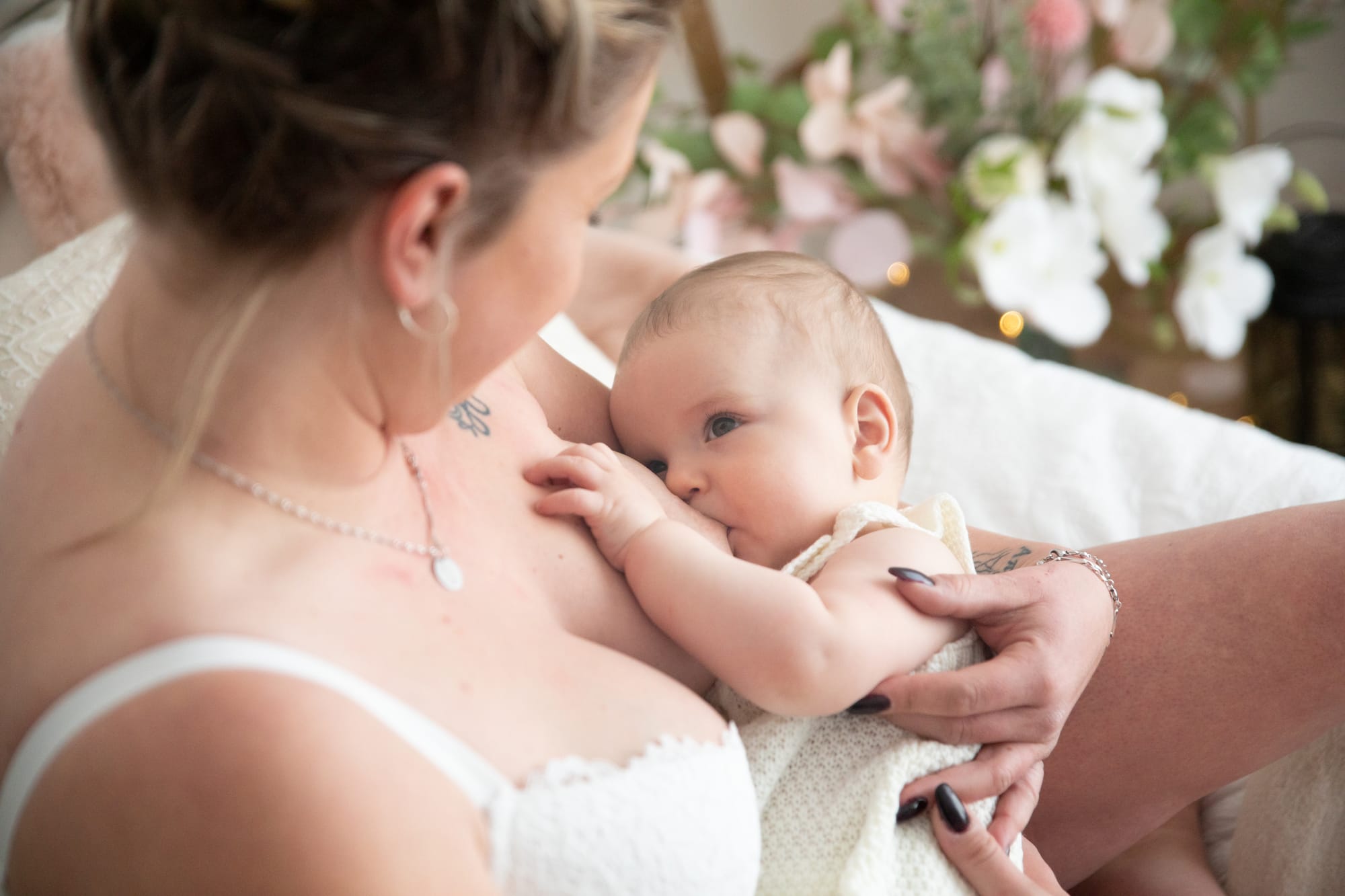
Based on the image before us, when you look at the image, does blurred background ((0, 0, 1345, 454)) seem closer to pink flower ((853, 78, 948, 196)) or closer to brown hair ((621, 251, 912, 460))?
pink flower ((853, 78, 948, 196))

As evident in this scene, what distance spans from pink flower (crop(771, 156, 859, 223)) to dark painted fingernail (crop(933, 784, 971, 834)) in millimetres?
1588

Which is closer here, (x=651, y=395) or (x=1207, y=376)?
(x=651, y=395)

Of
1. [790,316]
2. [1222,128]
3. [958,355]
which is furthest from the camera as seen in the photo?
[1222,128]

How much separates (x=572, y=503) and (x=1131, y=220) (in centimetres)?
162

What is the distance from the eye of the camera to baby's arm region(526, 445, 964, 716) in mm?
967

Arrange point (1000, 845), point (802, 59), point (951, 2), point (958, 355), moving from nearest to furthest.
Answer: point (1000, 845) → point (958, 355) → point (951, 2) → point (802, 59)

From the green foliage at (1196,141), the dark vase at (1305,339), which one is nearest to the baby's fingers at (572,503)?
the green foliage at (1196,141)

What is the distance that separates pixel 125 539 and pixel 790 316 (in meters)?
0.72

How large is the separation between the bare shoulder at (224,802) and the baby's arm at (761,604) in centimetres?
35

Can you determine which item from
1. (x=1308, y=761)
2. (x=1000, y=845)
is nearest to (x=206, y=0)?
(x=1000, y=845)

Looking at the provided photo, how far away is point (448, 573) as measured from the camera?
3.05 ft

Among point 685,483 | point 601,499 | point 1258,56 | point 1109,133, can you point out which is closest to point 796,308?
point 685,483

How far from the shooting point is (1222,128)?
245cm

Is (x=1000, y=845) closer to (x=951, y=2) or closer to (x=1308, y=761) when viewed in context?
(x=1308, y=761)
